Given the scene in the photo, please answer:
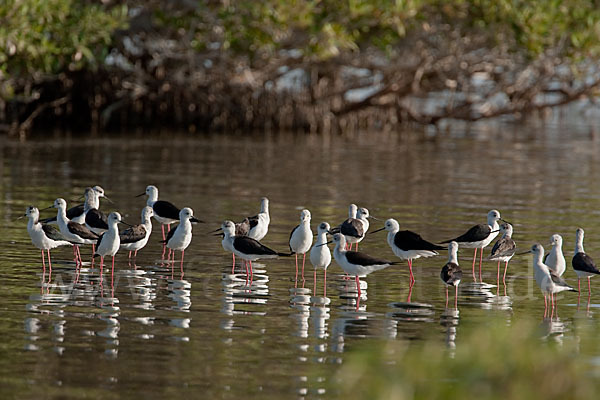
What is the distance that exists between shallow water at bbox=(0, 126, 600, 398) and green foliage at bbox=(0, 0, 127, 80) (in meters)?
3.04

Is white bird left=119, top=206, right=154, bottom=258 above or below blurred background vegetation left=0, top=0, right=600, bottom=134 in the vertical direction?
below

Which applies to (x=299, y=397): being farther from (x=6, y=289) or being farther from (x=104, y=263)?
(x=104, y=263)

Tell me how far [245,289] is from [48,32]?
1999 cm

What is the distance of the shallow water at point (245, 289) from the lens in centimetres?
905

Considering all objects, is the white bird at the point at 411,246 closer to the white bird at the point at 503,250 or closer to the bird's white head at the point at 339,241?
the white bird at the point at 503,250

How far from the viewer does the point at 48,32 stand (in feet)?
101

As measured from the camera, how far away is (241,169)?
2591 centimetres

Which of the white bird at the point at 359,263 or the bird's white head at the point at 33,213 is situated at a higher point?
the bird's white head at the point at 33,213

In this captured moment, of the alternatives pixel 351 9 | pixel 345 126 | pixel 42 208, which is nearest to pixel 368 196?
pixel 42 208

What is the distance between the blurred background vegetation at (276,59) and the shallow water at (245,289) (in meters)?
5.83

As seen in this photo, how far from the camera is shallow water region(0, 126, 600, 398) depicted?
9055 millimetres

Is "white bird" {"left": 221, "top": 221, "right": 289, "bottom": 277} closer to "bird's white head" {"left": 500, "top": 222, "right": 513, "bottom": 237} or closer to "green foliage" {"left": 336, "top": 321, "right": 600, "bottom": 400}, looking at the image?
"bird's white head" {"left": 500, "top": 222, "right": 513, "bottom": 237}

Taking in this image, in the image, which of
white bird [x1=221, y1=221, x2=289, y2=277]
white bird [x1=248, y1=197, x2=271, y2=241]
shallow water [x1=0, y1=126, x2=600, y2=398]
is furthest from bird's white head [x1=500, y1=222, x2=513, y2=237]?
white bird [x1=248, y1=197, x2=271, y2=241]

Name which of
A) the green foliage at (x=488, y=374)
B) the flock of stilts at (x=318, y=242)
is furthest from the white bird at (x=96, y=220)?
the green foliage at (x=488, y=374)
